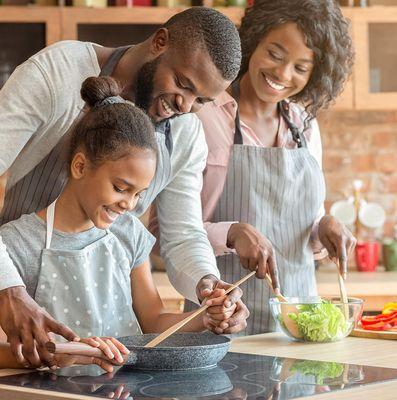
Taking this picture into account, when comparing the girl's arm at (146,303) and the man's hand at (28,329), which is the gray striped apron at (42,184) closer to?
the girl's arm at (146,303)

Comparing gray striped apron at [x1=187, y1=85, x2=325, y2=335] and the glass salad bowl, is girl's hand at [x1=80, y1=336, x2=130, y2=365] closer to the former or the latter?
the glass salad bowl

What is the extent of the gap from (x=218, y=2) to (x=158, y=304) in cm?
245

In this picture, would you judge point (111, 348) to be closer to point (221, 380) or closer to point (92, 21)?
point (221, 380)

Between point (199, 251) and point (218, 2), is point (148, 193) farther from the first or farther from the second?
point (218, 2)

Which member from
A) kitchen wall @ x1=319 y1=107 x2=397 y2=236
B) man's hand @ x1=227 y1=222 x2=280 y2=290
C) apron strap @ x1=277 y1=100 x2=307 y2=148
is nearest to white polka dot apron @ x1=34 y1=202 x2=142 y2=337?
man's hand @ x1=227 y1=222 x2=280 y2=290

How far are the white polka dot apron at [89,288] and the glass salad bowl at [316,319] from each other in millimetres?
322

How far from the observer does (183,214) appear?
2254 millimetres

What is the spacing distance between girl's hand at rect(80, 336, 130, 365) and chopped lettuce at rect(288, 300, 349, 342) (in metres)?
0.55

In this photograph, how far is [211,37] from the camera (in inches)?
77.9

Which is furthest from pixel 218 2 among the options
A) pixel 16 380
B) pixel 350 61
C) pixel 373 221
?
pixel 16 380

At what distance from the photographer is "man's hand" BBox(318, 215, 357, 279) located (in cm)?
241

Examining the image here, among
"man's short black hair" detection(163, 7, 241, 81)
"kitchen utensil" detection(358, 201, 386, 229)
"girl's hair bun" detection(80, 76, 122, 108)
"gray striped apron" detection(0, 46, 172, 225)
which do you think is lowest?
"kitchen utensil" detection(358, 201, 386, 229)

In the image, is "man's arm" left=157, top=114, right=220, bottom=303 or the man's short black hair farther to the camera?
"man's arm" left=157, top=114, right=220, bottom=303

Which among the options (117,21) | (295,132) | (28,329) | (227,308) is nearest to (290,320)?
(227,308)
